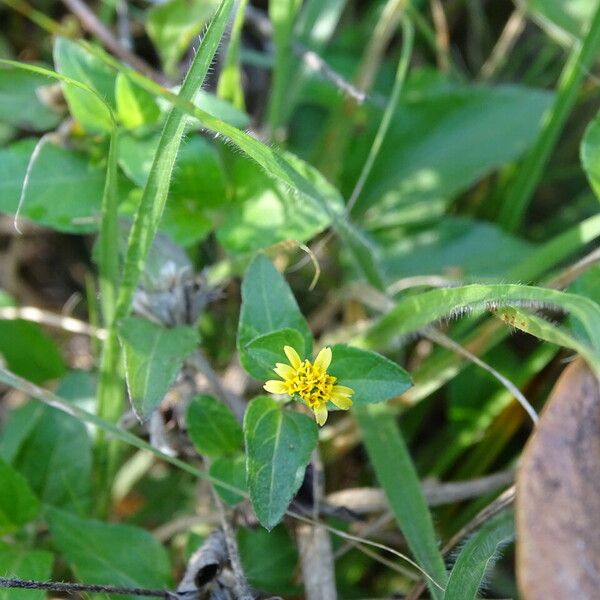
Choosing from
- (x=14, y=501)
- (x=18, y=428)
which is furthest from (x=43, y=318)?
(x=14, y=501)

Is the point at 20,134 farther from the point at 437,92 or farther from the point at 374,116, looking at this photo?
the point at 437,92

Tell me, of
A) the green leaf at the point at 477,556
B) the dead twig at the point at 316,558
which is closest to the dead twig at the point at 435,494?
the dead twig at the point at 316,558

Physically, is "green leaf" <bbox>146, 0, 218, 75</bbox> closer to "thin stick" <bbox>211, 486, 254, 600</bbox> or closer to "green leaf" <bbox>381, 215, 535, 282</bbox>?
"green leaf" <bbox>381, 215, 535, 282</bbox>

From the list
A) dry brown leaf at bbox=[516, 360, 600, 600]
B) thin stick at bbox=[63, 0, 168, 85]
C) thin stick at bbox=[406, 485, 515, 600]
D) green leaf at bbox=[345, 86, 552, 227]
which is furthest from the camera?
green leaf at bbox=[345, 86, 552, 227]

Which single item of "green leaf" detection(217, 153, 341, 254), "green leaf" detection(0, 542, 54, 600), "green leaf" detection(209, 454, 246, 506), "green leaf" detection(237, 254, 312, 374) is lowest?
"green leaf" detection(0, 542, 54, 600)

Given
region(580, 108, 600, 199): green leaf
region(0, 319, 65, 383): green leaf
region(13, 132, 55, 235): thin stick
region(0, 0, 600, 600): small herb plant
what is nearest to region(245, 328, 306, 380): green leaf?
region(0, 0, 600, 600): small herb plant

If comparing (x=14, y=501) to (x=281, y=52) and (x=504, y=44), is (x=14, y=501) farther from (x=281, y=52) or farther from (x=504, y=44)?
(x=504, y=44)

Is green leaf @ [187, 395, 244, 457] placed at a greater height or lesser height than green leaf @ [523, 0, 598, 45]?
lesser
